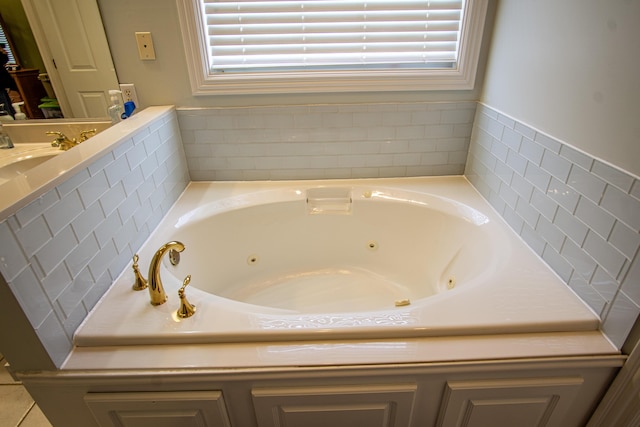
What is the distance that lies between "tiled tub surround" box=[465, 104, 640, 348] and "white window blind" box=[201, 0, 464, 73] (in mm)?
475

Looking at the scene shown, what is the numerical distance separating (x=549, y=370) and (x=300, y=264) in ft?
3.86

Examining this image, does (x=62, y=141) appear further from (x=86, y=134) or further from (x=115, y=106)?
(x=115, y=106)

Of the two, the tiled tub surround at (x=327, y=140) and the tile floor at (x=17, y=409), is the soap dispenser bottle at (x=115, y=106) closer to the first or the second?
the tiled tub surround at (x=327, y=140)

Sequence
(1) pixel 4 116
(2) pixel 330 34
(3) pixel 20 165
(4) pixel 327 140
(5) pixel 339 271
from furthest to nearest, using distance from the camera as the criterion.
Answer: (5) pixel 339 271, (4) pixel 327 140, (2) pixel 330 34, (1) pixel 4 116, (3) pixel 20 165

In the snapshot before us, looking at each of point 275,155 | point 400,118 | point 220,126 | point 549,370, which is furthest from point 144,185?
point 549,370

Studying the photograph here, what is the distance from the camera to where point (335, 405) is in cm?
94

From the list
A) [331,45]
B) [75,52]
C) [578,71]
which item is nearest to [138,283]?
[75,52]

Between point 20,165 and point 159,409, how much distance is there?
111 cm

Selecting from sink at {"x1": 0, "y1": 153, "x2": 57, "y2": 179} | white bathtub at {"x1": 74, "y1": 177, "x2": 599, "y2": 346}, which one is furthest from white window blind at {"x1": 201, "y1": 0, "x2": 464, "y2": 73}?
sink at {"x1": 0, "y1": 153, "x2": 57, "y2": 179}

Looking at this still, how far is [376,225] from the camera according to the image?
1761 millimetres

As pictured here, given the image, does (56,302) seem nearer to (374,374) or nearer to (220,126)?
(374,374)

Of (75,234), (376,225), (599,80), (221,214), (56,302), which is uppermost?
(599,80)

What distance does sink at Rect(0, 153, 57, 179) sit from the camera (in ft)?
4.23

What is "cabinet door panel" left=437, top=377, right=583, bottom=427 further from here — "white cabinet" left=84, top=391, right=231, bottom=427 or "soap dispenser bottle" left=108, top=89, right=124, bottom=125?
"soap dispenser bottle" left=108, top=89, right=124, bottom=125
